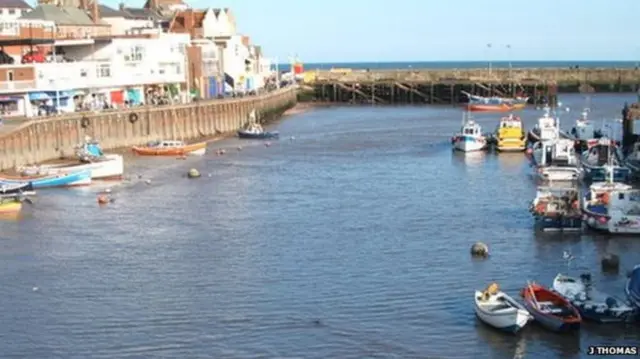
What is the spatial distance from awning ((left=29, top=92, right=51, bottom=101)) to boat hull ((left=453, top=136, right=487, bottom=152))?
89.0 feet

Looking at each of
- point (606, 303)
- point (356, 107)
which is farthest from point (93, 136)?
point (356, 107)

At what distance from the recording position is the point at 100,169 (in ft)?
183

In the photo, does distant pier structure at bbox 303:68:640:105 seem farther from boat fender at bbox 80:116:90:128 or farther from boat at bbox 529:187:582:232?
boat at bbox 529:187:582:232

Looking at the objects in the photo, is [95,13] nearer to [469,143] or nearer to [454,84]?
[469,143]

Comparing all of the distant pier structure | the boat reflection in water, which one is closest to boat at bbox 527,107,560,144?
the boat reflection in water

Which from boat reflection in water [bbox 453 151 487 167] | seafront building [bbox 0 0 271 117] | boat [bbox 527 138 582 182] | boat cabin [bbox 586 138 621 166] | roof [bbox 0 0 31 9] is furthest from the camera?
roof [bbox 0 0 31 9]

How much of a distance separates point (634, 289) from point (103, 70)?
55617mm

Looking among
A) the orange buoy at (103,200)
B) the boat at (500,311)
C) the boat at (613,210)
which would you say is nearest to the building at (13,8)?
the orange buoy at (103,200)

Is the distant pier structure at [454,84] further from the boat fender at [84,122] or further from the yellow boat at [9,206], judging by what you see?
the yellow boat at [9,206]

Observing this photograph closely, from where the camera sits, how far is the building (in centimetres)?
8831

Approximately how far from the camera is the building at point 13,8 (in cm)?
8831

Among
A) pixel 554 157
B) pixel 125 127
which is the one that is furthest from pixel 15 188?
pixel 554 157

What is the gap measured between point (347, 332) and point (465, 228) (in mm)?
14636

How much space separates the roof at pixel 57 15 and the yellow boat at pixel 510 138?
122ft
